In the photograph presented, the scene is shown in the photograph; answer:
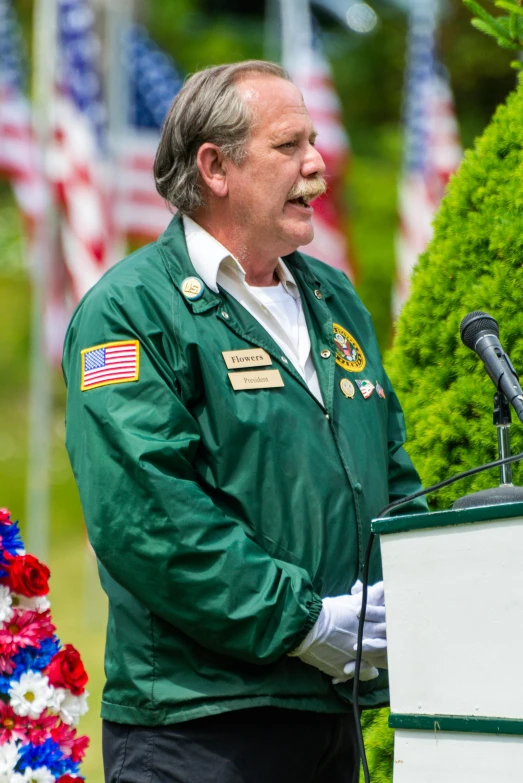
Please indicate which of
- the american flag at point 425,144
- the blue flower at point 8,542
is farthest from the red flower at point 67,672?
the american flag at point 425,144

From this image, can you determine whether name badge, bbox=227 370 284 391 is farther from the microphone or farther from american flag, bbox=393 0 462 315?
american flag, bbox=393 0 462 315

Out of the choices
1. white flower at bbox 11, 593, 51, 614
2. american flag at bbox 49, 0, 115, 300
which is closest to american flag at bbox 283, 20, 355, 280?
american flag at bbox 49, 0, 115, 300

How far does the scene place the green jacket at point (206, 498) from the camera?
2535 millimetres

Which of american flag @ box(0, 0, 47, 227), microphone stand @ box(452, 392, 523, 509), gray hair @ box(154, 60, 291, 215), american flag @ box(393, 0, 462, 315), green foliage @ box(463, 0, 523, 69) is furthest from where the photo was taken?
american flag @ box(393, 0, 462, 315)

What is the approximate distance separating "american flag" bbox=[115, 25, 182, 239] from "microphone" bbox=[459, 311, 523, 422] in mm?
8122

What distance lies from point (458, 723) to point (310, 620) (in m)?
0.49

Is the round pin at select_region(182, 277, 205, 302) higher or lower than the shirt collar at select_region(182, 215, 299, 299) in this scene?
lower

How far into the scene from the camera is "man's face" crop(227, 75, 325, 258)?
2.99 m

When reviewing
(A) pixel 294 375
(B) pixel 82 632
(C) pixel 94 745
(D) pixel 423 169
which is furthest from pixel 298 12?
(A) pixel 294 375

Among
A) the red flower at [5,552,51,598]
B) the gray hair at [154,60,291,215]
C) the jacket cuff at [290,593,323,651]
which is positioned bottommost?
the jacket cuff at [290,593,323,651]

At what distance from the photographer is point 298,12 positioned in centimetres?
1306

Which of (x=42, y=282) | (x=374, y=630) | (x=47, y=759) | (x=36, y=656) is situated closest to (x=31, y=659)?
(x=36, y=656)

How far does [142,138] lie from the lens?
35.8 feet

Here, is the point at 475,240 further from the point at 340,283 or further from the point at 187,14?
the point at 187,14
